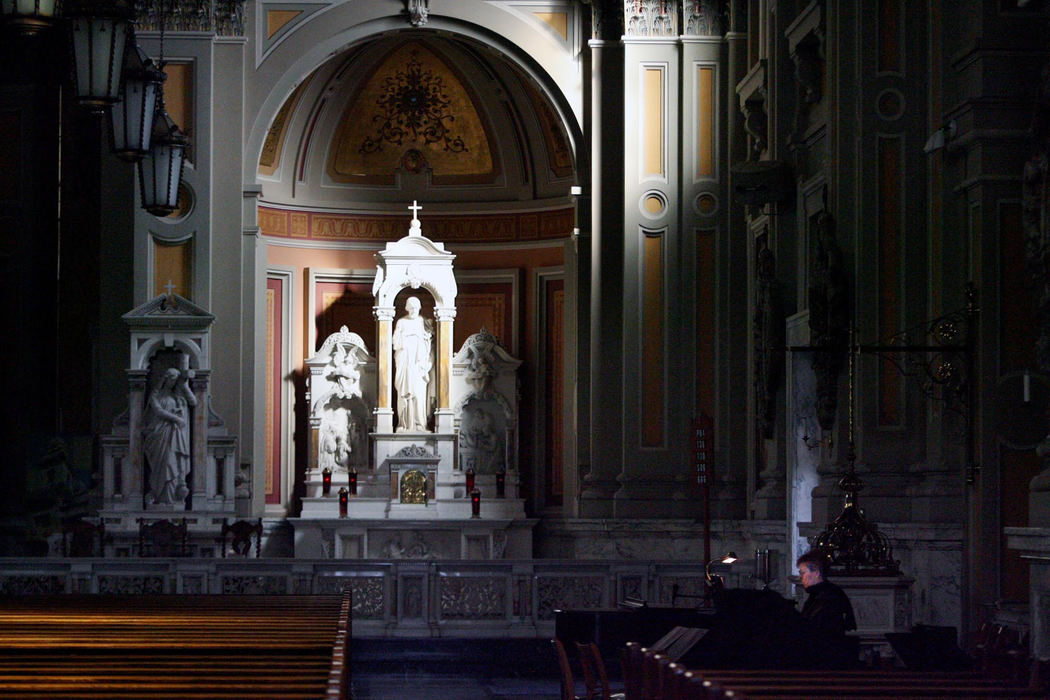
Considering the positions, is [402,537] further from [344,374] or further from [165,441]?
[165,441]

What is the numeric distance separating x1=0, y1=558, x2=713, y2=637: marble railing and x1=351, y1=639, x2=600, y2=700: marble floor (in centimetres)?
15

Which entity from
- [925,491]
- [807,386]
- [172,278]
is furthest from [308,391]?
[925,491]

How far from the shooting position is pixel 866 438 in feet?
34.3

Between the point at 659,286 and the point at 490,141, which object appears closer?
the point at 659,286

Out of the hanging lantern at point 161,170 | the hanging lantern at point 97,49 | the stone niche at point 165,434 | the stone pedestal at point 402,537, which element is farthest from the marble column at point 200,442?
the hanging lantern at point 97,49

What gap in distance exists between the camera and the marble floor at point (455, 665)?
11.8 metres

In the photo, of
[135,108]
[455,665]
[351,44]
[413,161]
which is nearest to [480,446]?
[413,161]

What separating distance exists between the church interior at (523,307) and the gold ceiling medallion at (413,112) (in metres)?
0.04

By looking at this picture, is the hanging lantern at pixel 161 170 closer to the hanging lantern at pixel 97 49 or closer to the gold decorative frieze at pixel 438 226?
the hanging lantern at pixel 97 49

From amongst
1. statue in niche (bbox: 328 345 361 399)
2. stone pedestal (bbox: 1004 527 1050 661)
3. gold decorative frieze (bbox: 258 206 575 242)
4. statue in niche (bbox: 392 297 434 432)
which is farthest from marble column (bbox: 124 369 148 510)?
stone pedestal (bbox: 1004 527 1050 661)

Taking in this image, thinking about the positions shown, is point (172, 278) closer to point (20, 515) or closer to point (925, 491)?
point (20, 515)

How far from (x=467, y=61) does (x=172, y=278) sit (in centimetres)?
435

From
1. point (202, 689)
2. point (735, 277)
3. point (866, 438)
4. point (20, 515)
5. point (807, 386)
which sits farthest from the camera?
point (20, 515)

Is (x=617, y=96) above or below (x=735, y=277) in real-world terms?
above
